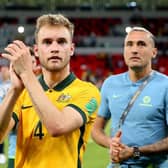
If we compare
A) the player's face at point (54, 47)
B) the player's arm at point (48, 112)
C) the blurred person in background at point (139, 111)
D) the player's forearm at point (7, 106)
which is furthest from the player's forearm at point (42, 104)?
the blurred person in background at point (139, 111)

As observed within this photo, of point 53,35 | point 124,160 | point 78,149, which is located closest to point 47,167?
point 78,149

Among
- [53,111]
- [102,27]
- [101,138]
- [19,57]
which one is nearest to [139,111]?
[101,138]

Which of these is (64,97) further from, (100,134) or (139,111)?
(100,134)

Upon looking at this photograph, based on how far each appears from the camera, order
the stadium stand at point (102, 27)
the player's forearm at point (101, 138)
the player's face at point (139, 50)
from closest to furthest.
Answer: the player's face at point (139, 50) → the player's forearm at point (101, 138) → the stadium stand at point (102, 27)

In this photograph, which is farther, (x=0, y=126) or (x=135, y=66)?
(x=135, y=66)

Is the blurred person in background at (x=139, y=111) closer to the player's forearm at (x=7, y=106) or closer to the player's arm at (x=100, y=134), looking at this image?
the player's arm at (x=100, y=134)

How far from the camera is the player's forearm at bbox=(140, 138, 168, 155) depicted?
421 centimetres

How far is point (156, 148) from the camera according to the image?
13.8 feet

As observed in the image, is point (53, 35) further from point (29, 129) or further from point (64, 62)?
point (29, 129)

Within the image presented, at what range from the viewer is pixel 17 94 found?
9.46ft

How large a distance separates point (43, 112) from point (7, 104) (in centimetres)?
22

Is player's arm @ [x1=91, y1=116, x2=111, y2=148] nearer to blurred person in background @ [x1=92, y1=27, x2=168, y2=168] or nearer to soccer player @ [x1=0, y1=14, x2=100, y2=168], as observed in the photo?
blurred person in background @ [x1=92, y1=27, x2=168, y2=168]

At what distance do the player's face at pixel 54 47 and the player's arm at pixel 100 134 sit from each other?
1566 millimetres

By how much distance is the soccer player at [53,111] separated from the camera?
292cm
